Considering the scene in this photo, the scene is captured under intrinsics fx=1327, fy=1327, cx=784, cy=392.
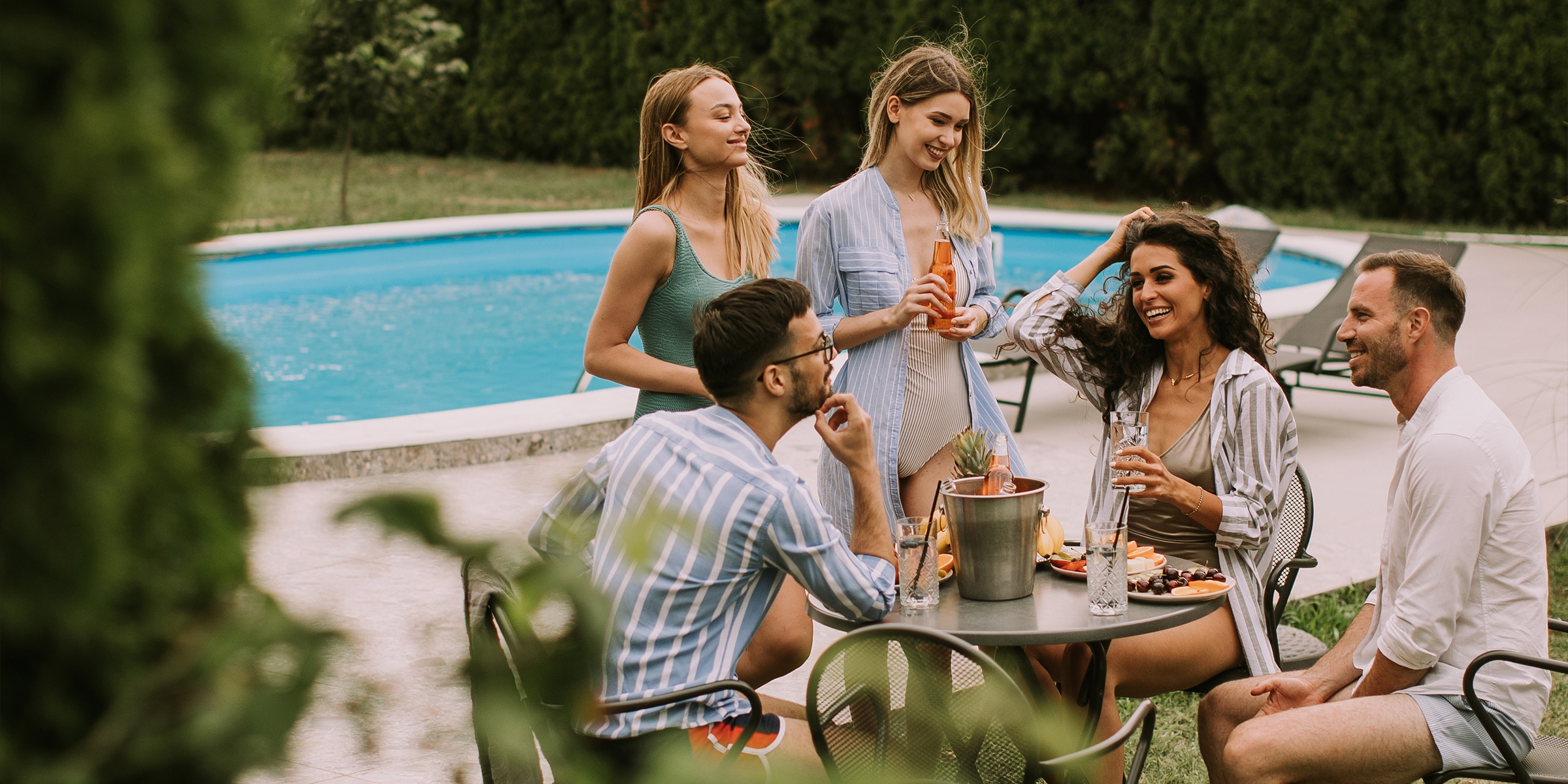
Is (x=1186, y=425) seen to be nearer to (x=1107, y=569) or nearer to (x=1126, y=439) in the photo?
(x=1126, y=439)

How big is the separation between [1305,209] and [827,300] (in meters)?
14.8

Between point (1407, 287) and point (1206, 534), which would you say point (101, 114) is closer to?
point (1407, 287)

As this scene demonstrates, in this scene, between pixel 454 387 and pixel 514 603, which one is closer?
pixel 514 603

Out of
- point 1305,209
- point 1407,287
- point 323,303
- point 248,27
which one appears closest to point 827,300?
point 1407,287

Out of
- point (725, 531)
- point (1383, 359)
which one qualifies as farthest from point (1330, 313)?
point (725, 531)

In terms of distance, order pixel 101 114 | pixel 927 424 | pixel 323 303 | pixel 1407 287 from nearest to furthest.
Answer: pixel 101 114 < pixel 1407 287 < pixel 927 424 < pixel 323 303

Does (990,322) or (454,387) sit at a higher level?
(990,322)

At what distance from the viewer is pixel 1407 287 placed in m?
2.66

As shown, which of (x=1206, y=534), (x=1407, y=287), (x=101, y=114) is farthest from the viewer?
(x=1206, y=534)

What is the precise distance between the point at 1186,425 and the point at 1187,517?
22 cm

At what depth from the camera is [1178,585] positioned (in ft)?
8.95

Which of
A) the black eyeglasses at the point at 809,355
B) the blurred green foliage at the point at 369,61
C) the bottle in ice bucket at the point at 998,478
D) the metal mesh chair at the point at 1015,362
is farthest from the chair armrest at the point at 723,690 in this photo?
the blurred green foliage at the point at 369,61

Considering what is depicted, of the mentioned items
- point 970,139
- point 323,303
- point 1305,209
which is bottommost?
Result: point 323,303

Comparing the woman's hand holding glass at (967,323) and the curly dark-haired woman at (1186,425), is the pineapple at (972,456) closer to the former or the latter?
the curly dark-haired woman at (1186,425)
